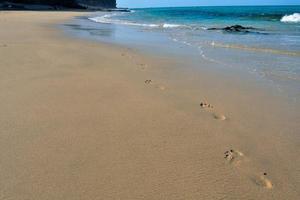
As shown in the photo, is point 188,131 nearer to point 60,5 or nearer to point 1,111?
point 1,111

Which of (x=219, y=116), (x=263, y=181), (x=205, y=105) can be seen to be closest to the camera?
(x=263, y=181)

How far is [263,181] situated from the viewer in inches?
96.3

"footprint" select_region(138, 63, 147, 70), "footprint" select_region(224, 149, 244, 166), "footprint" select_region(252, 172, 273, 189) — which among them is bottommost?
"footprint" select_region(138, 63, 147, 70)

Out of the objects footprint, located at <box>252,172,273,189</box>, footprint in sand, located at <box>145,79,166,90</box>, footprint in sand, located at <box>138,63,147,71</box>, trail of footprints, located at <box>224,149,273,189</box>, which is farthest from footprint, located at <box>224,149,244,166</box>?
footprint in sand, located at <box>138,63,147,71</box>

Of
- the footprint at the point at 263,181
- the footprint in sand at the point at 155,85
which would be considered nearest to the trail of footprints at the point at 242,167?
the footprint at the point at 263,181

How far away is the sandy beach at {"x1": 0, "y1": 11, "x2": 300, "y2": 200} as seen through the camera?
7.50ft

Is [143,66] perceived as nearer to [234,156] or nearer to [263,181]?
[234,156]

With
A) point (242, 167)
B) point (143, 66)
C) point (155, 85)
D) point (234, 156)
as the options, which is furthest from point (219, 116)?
point (143, 66)

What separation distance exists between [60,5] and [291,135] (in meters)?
66.7

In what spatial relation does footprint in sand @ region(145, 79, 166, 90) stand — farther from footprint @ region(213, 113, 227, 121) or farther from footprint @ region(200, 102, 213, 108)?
footprint @ region(213, 113, 227, 121)

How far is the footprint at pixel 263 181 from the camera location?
239 centimetres

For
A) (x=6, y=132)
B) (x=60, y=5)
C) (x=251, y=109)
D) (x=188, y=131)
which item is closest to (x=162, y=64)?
(x=251, y=109)

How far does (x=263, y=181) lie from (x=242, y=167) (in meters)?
0.22

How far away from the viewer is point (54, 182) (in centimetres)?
227
